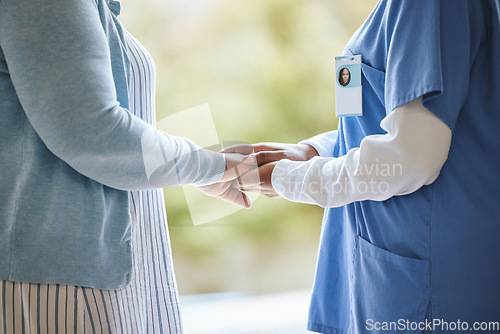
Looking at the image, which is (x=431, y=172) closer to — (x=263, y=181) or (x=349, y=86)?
(x=349, y=86)

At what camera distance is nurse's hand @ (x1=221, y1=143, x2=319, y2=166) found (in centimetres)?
123

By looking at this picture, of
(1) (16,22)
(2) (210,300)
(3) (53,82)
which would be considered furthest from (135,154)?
(2) (210,300)

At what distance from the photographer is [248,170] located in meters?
1.18

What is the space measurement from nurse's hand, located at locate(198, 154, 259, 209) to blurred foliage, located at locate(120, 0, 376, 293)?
43cm

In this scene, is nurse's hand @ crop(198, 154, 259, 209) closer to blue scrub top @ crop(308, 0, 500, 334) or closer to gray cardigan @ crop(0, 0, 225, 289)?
gray cardigan @ crop(0, 0, 225, 289)

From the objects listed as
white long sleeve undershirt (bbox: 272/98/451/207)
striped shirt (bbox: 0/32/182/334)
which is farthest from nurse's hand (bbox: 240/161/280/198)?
striped shirt (bbox: 0/32/182/334)

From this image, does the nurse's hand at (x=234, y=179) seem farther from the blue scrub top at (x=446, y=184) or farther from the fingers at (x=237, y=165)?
the blue scrub top at (x=446, y=184)

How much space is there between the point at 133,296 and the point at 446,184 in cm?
67

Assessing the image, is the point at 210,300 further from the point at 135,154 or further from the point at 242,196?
the point at 135,154

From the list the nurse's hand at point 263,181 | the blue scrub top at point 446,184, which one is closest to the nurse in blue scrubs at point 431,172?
the blue scrub top at point 446,184

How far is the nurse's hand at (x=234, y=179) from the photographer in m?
1.11

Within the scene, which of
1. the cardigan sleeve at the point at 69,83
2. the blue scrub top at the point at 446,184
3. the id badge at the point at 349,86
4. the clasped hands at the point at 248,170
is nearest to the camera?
the cardigan sleeve at the point at 69,83

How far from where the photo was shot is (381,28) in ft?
3.13

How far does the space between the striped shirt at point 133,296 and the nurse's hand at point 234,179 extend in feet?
0.55
